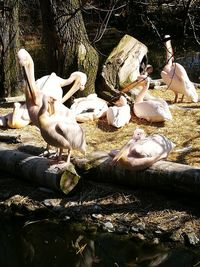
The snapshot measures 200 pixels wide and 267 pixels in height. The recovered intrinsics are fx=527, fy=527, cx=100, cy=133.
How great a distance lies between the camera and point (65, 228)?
17.7 feet

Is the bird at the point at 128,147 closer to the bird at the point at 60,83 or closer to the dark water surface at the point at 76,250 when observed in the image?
the dark water surface at the point at 76,250

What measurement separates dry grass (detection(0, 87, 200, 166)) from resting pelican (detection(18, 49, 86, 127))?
575 mm

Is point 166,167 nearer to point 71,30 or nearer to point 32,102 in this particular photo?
point 32,102

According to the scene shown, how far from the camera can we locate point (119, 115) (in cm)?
749

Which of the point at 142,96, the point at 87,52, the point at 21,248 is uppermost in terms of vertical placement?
the point at 87,52

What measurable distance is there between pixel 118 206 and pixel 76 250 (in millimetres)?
824

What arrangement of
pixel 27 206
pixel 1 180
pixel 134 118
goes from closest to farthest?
pixel 27 206 → pixel 1 180 → pixel 134 118

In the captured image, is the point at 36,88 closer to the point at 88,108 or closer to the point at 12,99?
the point at 88,108

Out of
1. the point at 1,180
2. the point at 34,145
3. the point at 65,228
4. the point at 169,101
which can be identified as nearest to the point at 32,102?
the point at 34,145

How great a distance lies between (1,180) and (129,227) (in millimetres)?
1961

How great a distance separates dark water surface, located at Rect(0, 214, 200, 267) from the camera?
468 cm

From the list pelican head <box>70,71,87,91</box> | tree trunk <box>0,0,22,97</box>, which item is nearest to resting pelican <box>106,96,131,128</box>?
pelican head <box>70,71,87,91</box>

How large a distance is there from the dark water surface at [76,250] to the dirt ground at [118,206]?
145 mm

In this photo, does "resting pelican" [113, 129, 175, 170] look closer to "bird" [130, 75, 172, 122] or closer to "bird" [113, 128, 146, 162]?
"bird" [113, 128, 146, 162]
